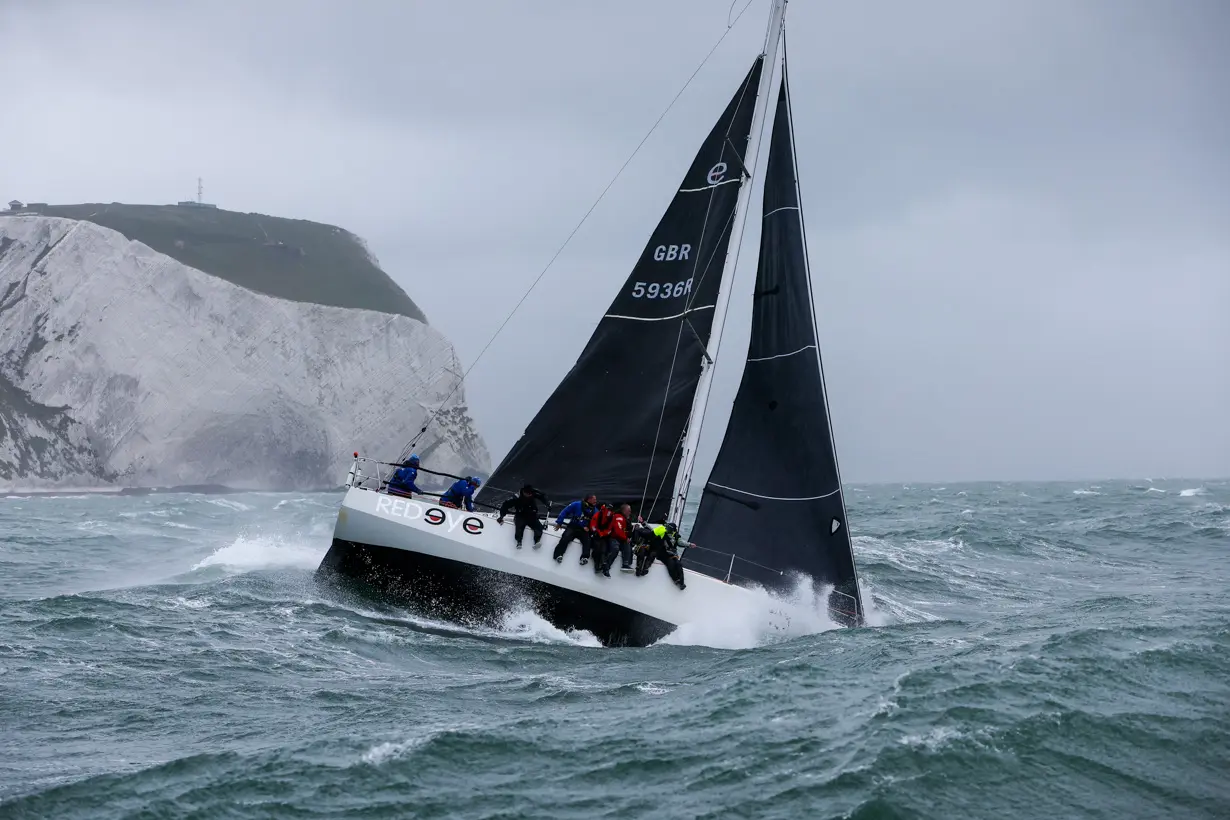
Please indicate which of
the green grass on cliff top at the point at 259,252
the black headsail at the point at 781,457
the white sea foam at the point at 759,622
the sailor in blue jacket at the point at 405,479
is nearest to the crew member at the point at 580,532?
the white sea foam at the point at 759,622

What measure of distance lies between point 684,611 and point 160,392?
60.2 metres

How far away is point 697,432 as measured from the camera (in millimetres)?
14562

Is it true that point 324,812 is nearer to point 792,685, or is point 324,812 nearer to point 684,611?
point 792,685

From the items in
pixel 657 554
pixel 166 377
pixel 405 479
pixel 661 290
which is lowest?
pixel 657 554

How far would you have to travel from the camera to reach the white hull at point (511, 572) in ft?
42.4

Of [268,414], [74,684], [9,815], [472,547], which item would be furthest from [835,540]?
[268,414]

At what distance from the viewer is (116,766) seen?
7.61m

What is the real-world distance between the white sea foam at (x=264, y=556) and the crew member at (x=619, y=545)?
8.09m

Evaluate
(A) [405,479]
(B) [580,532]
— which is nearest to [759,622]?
(B) [580,532]

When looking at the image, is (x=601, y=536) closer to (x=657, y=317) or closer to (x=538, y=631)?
(x=538, y=631)

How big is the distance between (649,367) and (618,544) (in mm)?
2715

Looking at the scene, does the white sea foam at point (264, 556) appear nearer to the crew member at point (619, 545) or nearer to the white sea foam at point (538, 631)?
the white sea foam at point (538, 631)

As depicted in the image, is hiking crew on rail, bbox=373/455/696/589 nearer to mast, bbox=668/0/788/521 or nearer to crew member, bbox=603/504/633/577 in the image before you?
crew member, bbox=603/504/633/577

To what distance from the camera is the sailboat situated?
13594mm
